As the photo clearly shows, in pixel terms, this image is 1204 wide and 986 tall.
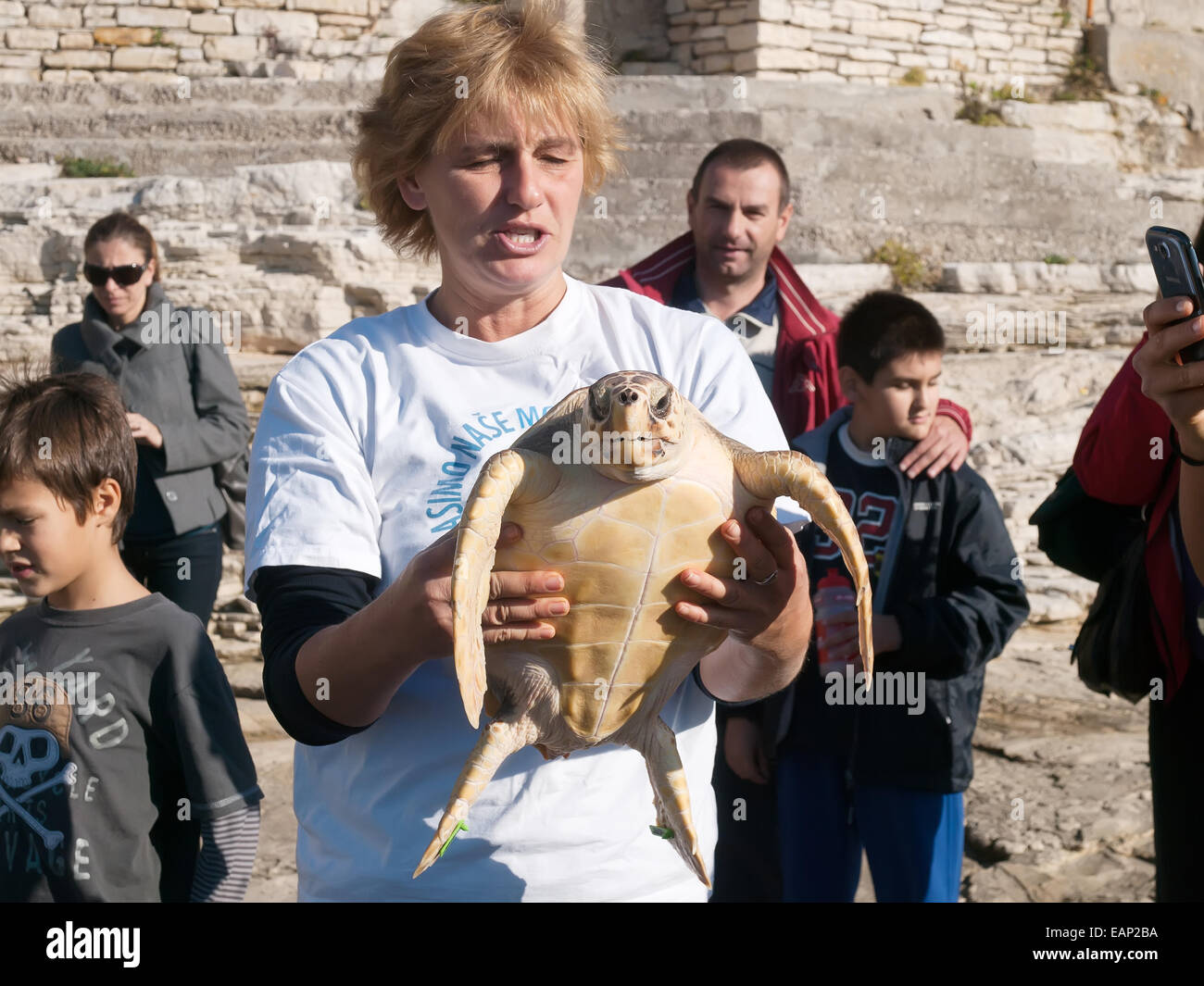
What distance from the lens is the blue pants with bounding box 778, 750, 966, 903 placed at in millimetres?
3082

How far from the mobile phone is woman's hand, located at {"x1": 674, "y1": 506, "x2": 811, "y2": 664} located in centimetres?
70

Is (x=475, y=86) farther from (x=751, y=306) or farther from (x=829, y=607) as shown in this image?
(x=751, y=306)

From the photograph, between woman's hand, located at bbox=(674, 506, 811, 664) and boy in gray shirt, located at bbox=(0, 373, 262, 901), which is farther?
boy in gray shirt, located at bbox=(0, 373, 262, 901)

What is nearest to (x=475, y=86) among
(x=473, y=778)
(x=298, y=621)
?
(x=298, y=621)

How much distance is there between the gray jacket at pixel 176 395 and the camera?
14.0 feet

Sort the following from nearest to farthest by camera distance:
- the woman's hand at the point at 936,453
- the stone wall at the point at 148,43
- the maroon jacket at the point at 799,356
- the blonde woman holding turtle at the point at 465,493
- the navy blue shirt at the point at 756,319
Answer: the blonde woman holding turtle at the point at 465,493 < the woman's hand at the point at 936,453 < the maroon jacket at the point at 799,356 < the navy blue shirt at the point at 756,319 < the stone wall at the point at 148,43

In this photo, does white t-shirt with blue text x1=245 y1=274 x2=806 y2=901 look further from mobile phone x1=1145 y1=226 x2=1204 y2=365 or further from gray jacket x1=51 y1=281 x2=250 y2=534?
gray jacket x1=51 y1=281 x2=250 y2=534

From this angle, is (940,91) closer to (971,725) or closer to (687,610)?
(971,725)

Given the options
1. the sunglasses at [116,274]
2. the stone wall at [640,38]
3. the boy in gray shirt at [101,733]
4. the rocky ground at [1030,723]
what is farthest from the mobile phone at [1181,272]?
the stone wall at [640,38]

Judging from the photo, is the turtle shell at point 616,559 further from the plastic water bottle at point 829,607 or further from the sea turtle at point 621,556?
the plastic water bottle at point 829,607

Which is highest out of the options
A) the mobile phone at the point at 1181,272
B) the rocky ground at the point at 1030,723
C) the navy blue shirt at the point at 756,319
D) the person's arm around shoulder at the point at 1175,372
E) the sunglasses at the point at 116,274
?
the sunglasses at the point at 116,274

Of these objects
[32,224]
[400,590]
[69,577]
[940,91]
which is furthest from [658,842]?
[940,91]

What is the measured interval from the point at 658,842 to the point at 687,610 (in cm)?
40

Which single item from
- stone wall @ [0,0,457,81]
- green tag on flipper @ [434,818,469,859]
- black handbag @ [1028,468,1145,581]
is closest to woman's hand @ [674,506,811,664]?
green tag on flipper @ [434,818,469,859]
